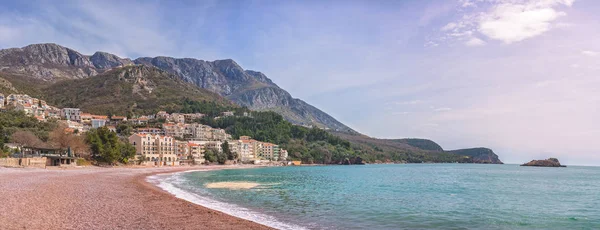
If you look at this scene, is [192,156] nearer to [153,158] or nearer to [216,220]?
[153,158]

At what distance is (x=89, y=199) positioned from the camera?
1925 cm

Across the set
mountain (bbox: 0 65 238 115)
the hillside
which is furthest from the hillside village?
mountain (bbox: 0 65 238 115)

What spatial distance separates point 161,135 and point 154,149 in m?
14.1

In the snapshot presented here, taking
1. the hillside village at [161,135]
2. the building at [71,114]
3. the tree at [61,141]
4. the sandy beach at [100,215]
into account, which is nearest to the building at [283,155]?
the hillside village at [161,135]

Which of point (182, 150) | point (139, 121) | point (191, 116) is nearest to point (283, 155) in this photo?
point (182, 150)

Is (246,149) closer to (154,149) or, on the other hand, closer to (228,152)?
(228,152)

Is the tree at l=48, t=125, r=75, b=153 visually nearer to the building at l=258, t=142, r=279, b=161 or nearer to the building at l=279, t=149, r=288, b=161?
the building at l=258, t=142, r=279, b=161

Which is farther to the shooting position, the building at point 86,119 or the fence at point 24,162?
the building at point 86,119

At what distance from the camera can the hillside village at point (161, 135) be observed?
9519cm

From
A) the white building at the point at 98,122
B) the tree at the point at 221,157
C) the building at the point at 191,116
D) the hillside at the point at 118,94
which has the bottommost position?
the tree at the point at 221,157

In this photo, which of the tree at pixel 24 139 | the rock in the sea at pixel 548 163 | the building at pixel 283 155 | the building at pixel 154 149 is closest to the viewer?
the tree at pixel 24 139

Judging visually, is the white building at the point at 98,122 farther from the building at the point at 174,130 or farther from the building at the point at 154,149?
the building at the point at 154,149

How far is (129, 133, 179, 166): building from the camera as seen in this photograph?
302ft

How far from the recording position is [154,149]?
315 ft
